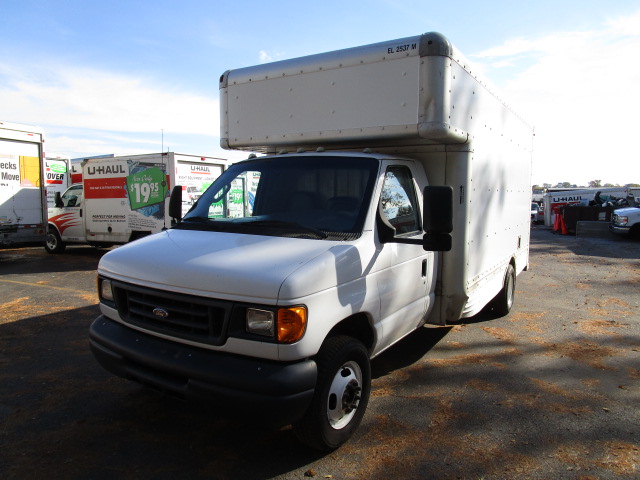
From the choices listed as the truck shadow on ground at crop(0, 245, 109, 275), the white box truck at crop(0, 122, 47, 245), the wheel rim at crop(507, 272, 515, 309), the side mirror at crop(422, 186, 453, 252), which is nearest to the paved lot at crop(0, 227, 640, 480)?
the wheel rim at crop(507, 272, 515, 309)

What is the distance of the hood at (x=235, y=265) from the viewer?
9.02 ft

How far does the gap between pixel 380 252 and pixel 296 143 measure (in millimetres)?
1780

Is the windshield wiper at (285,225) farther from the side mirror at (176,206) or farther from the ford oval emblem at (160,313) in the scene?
the side mirror at (176,206)

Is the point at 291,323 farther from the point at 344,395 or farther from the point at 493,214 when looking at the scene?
the point at 493,214

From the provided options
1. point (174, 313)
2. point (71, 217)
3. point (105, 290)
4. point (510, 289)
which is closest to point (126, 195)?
point (71, 217)

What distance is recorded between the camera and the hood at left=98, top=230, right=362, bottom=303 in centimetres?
275

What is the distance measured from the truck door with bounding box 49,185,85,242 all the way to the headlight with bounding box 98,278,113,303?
10.9 metres

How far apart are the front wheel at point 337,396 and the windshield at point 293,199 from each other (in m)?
0.80

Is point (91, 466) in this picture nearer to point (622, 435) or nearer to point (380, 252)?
point (380, 252)

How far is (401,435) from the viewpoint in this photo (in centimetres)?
351

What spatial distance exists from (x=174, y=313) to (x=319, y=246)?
1043 mm

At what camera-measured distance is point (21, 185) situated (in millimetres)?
12180

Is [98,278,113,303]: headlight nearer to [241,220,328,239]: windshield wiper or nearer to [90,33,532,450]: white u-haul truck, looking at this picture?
[90,33,532,450]: white u-haul truck

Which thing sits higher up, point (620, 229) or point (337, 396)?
point (620, 229)
